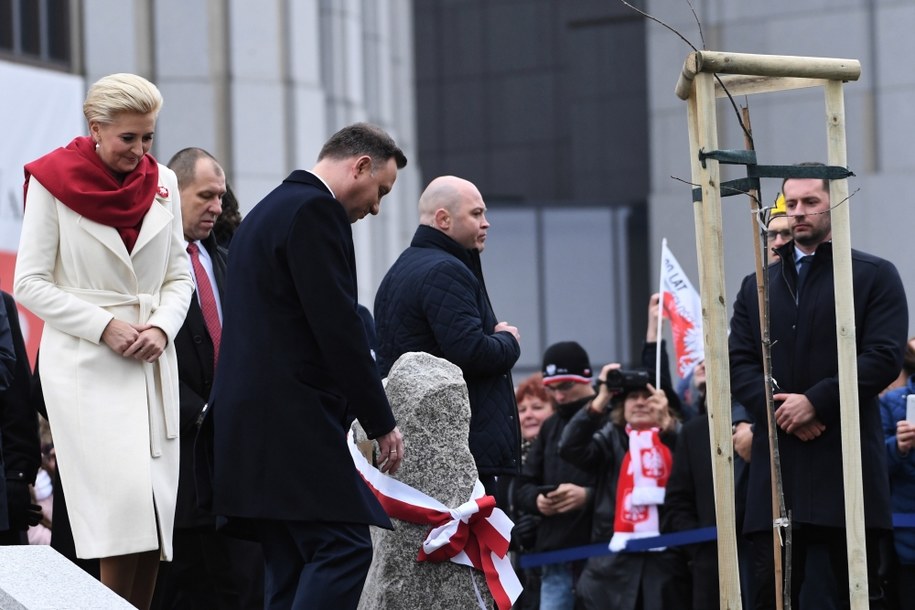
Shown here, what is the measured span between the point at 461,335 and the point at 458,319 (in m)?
0.07

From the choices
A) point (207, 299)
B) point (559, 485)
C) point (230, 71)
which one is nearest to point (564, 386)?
point (559, 485)

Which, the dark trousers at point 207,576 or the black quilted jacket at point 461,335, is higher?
the black quilted jacket at point 461,335

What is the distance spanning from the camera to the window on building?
13453 millimetres

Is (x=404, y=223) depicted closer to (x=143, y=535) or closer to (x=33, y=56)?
(x=33, y=56)

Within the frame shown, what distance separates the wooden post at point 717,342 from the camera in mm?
4656

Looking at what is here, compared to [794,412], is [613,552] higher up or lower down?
lower down

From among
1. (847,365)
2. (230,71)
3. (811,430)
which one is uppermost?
(230,71)

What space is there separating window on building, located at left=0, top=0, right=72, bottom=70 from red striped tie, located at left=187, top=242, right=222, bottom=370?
26.2 feet

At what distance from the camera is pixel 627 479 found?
7863mm

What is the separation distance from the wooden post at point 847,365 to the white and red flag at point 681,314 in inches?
160

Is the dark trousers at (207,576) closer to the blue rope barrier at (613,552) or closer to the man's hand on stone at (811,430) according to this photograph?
the man's hand on stone at (811,430)

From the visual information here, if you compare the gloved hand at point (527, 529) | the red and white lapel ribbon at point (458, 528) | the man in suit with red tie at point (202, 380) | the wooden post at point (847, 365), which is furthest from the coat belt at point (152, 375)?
the gloved hand at point (527, 529)

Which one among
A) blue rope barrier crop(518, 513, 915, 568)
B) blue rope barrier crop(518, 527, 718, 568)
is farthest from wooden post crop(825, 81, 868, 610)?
blue rope barrier crop(518, 527, 718, 568)

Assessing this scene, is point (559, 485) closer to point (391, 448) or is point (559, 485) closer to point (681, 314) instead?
point (681, 314)
